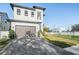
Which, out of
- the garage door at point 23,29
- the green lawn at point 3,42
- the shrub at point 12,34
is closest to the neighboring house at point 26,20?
the garage door at point 23,29

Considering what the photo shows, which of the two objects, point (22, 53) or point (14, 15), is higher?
point (14, 15)

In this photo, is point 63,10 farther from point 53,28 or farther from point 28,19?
point 28,19

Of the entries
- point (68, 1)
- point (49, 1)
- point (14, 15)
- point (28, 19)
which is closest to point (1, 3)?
point (14, 15)

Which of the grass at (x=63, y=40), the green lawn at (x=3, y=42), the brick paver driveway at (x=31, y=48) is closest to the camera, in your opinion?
the brick paver driveway at (x=31, y=48)

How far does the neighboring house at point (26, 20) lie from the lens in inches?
227

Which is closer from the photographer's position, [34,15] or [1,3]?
[1,3]

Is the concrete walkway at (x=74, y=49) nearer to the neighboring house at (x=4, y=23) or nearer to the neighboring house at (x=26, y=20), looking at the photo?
the neighboring house at (x=26, y=20)

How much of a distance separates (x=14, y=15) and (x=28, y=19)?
59cm

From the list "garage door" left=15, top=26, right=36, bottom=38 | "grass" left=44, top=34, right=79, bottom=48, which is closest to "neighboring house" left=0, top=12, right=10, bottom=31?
"garage door" left=15, top=26, right=36, bottom=38

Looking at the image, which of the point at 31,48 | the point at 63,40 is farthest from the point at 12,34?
the point at 63,40

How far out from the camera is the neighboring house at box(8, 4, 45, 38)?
5.77 m

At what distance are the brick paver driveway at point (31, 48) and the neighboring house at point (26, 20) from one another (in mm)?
313

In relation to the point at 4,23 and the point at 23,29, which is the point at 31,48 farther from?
the point at 4,23

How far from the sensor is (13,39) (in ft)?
18.7
